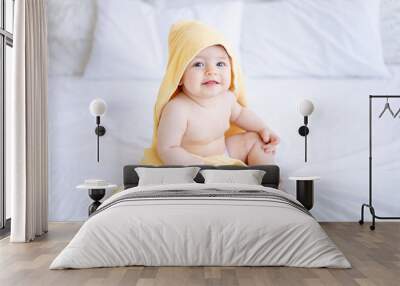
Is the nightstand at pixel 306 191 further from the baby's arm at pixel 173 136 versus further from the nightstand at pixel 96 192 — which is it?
the nightstand at pixel 96 192

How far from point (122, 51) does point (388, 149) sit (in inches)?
141

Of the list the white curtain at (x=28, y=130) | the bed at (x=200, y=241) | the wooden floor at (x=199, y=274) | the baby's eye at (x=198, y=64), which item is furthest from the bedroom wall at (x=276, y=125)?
the bed at (x=200, y=241)

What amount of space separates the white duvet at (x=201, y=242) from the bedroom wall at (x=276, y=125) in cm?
273

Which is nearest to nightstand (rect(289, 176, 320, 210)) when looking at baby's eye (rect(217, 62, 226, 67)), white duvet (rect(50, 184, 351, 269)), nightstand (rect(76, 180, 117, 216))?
baby's eye (rect(217, 62, 226, 67))

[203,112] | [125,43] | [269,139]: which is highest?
[125,43]

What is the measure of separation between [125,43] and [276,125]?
217cm

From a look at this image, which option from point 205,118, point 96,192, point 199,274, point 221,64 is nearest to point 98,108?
point 96,192

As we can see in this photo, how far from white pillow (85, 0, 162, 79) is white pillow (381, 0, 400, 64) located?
2.86m

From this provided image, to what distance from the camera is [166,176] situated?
6.67m

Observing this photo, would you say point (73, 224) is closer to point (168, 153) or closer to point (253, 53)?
point (168, 153)

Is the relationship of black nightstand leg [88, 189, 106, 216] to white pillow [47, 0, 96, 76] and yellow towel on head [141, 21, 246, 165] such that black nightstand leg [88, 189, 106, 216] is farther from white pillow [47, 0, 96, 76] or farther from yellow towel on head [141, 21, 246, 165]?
white pillow [47, 0, 96, 76]

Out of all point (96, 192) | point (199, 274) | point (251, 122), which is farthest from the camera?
point (251, 122)

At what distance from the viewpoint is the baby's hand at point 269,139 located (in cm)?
732

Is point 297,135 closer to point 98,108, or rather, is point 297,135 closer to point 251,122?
point 251,122
